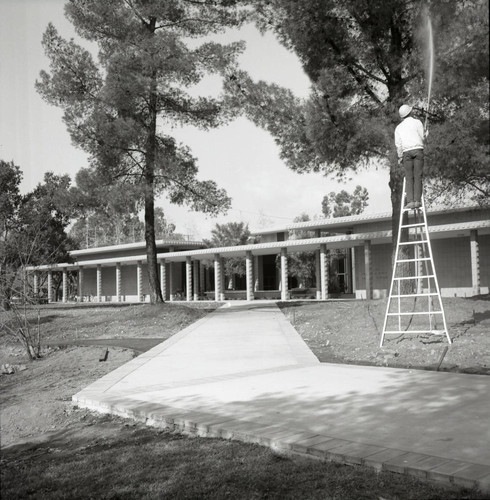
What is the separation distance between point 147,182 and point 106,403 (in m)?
13.9

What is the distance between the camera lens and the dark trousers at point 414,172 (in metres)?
8.30

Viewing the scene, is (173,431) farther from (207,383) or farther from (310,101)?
(310,101)

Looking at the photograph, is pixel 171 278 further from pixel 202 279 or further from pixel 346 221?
pixel 346 221

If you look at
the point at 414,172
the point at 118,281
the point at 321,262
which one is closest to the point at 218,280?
the point at 321,262

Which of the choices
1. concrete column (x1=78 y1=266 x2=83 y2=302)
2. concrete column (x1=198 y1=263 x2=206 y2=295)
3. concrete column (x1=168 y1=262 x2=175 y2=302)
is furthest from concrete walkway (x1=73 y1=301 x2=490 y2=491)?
concrete column (x1=78 y1=266 x2=83 y2=302)

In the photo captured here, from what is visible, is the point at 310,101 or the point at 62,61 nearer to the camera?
the point at 310,101

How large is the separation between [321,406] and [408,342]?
4428 mm

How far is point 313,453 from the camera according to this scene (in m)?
4.13

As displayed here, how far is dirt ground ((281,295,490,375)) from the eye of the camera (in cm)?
819

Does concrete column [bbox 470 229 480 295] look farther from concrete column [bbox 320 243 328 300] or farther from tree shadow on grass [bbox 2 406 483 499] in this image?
tree shadow on grass [bbox 2 406 483 499]

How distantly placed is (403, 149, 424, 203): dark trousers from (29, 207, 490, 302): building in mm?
9432

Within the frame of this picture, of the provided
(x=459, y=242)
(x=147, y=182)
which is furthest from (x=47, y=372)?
(x=459, y=242)

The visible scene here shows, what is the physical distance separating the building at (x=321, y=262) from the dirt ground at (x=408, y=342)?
7017 millimetres

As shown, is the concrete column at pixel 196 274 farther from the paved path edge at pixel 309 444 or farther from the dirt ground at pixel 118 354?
the paved path edge at pixel 309 444
